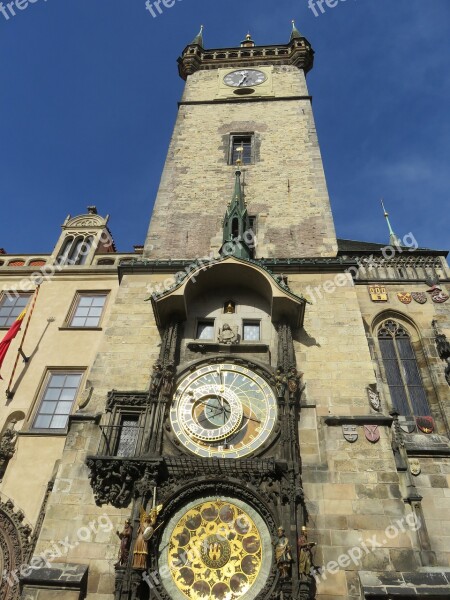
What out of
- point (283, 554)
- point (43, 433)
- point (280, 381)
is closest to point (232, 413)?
point (280, 381)

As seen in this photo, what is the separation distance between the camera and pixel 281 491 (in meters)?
8.09

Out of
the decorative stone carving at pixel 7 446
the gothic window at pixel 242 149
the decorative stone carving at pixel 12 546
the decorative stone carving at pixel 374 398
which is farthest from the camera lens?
the gothic window at pixel 242 149

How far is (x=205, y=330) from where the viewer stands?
11141 mm

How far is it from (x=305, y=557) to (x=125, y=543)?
2.69 m

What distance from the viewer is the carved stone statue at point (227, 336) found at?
34.6 ft

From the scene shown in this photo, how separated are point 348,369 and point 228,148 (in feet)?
33.7

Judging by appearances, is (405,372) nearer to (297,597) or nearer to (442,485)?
(442,485)

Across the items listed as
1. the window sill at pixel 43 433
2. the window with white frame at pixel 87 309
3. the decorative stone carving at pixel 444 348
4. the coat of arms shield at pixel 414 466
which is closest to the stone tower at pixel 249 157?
the window with white frame at pixel 87 309

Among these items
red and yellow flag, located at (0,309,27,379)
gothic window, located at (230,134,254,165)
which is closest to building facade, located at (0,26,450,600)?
red and yellow flag, located at (0,309,27,379)

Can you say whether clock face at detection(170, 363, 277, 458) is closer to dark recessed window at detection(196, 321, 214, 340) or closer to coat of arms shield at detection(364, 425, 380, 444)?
dark recessed window at detection(196, 321, 214, 340)

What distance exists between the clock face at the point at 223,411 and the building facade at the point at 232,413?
39 mm

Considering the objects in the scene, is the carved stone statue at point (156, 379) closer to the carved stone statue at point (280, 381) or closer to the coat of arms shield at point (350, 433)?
the carved stone statue at point (280, 381)

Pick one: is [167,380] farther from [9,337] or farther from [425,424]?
[425,424]

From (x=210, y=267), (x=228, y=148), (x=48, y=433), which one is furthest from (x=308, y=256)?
(x=48, y=433)
